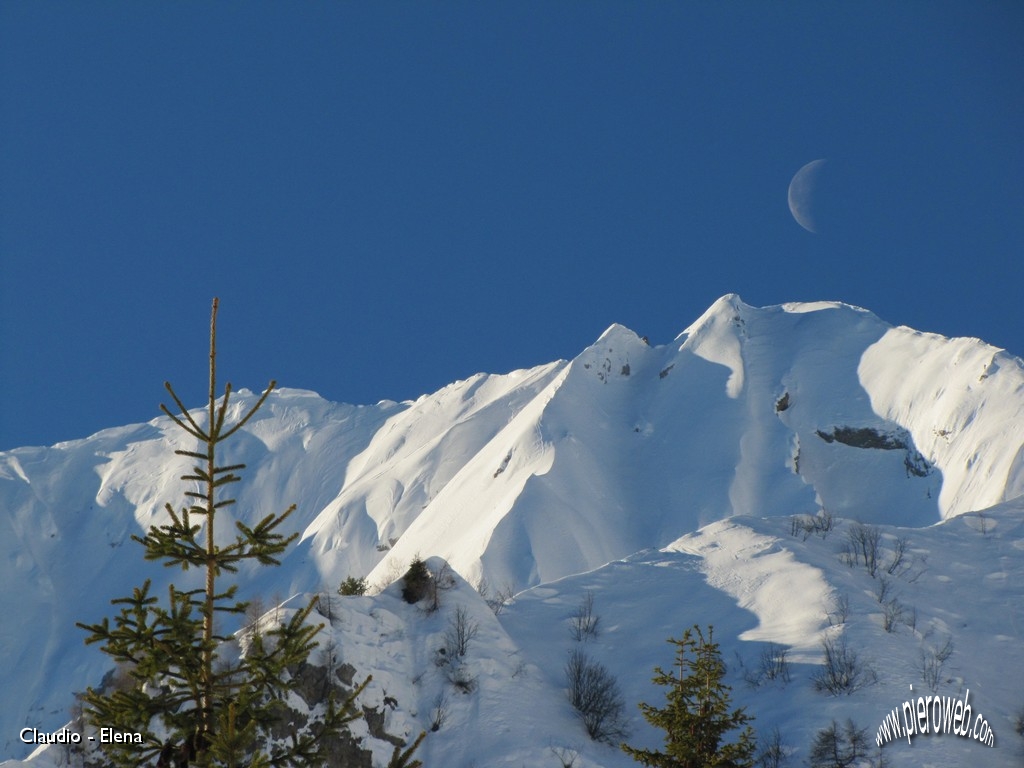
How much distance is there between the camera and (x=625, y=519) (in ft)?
314

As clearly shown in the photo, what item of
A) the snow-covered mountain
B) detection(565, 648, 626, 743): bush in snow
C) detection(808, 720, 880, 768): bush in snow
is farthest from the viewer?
the snow-covered mountain

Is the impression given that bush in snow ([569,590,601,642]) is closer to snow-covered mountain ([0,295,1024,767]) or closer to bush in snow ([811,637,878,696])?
snow-covered mountain ([0,295,1024,767])

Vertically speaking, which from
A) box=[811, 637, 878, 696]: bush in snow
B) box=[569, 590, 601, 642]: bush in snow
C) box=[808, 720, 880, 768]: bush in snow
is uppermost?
box=[569, 590, 601, 642]: bush in snow

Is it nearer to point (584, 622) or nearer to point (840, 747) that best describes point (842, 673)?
point (840, 747)

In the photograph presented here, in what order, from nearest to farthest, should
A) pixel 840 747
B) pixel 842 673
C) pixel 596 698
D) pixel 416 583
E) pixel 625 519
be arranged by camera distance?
pixel 840 747, pixel 842 673, pixel 596 698, pixel 416 583, pixel 625 519

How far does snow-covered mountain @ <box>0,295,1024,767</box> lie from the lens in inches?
1133

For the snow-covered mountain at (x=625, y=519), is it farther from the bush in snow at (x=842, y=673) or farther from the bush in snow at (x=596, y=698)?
the bush in snow at (x=596, y=698)

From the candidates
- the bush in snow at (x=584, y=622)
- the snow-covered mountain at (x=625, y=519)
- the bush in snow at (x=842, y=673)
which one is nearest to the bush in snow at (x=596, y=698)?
the snow-covered mountain at (x=625, y=519)

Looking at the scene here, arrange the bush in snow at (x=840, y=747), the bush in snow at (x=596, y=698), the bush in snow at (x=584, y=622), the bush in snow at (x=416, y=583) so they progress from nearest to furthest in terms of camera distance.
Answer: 1. the bush in snow at (x=840, y=747)
2. the bush in snow at (x=596, y=698)
3. the bush in snow at (x=416, y=583)
4. the bush in snow at (x=584, y=622)

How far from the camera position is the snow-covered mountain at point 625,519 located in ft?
94.4

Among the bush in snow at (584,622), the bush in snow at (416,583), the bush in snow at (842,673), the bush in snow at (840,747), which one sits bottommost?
the bush in snow at (840,747)

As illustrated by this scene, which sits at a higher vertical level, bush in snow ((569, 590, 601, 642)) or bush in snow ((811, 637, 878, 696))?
bush in snow ((569, 590, 601, 642))

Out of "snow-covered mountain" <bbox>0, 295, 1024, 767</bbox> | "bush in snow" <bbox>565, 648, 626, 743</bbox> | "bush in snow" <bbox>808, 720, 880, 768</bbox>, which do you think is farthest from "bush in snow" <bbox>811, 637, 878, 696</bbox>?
"bush in snow" <bbox>565, 648, 626, 743</bbox>

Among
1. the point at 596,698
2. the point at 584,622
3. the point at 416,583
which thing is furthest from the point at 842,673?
the point at 416,583
